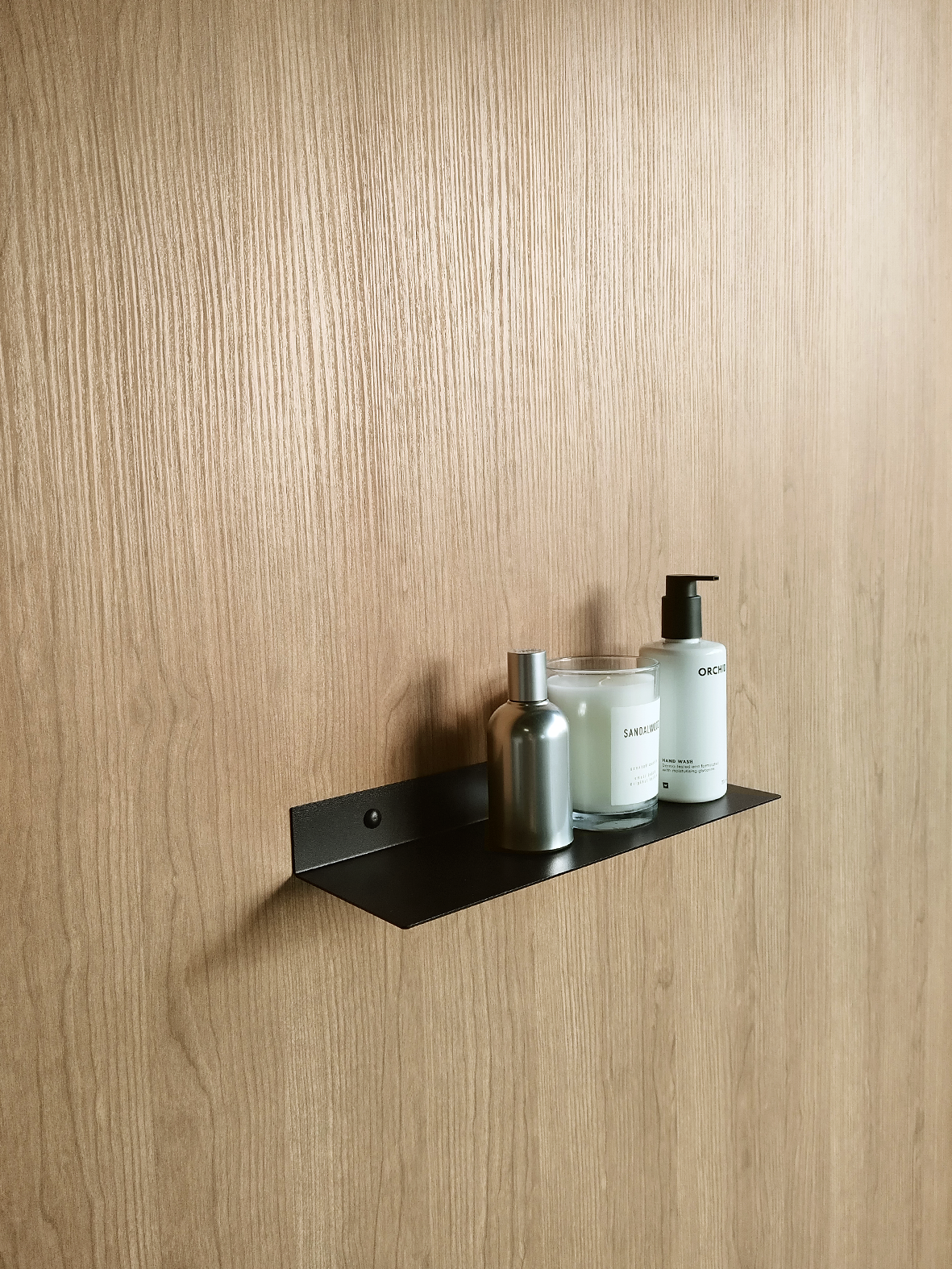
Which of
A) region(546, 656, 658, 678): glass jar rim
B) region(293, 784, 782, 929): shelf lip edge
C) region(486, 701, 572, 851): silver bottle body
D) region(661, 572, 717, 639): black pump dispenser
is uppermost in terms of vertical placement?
region(661, 572, 717, 639): black pump dispenser

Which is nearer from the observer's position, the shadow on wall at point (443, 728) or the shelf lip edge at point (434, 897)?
the shelf lip edge at point (434, 897)

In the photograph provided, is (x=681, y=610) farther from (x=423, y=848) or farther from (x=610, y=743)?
(x=423, y=848)

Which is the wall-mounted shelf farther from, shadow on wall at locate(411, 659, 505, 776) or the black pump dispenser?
the black pump dispenser

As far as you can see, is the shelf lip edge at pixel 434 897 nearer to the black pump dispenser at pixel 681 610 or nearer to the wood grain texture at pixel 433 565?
the wood grain texture at pixel 433 565

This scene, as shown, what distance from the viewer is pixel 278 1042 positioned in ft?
2.29

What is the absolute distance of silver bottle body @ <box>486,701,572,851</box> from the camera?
2.33 feet

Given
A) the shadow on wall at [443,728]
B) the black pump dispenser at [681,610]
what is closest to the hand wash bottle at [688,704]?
the black pump dispenser at [681,610]

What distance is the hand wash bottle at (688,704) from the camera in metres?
0.83

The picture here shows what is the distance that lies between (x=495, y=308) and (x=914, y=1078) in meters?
1.02

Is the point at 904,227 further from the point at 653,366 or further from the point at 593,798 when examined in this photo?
the point at 593,798

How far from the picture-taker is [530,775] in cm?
71

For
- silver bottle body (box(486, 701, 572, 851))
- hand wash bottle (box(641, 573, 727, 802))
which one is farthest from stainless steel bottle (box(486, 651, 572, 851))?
hand wash bottle (box(641, 573, 727, 802))

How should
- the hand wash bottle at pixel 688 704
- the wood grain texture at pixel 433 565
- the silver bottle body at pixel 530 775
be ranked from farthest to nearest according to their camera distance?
the hand wash bottle at pixel 688 704, the silver bottle body at pixel 530 775, the wood grain texture at pixel 433 565

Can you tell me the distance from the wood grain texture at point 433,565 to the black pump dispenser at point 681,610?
0.05 metres
